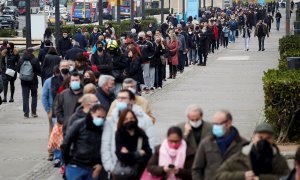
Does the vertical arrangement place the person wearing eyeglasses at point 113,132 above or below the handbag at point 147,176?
above

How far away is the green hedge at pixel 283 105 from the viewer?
19062 millimetres

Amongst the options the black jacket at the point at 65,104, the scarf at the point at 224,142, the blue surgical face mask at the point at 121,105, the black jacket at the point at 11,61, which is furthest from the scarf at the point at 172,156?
the black jacket at the point at 11,61

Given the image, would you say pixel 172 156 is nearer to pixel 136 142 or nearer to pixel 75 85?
pixel 136 142

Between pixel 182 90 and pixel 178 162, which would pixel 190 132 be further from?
pixel 182 90

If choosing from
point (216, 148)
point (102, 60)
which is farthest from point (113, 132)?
point (102, 60)

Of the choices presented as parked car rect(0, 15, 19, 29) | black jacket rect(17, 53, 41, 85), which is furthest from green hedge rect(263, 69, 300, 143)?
parked car rect(0, 15, 19, 29)

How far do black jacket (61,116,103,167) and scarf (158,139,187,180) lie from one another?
99cm

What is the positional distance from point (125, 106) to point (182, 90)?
17531 millimetres

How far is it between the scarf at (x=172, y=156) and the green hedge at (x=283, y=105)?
726 cm

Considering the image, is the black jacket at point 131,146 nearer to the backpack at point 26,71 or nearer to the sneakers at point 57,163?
the sneakers at point 57,163

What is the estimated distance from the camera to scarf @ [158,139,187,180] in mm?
11945

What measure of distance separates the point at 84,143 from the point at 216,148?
1857 mm

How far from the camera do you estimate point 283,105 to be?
63.3 ft

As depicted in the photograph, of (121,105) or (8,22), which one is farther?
(8,22)
